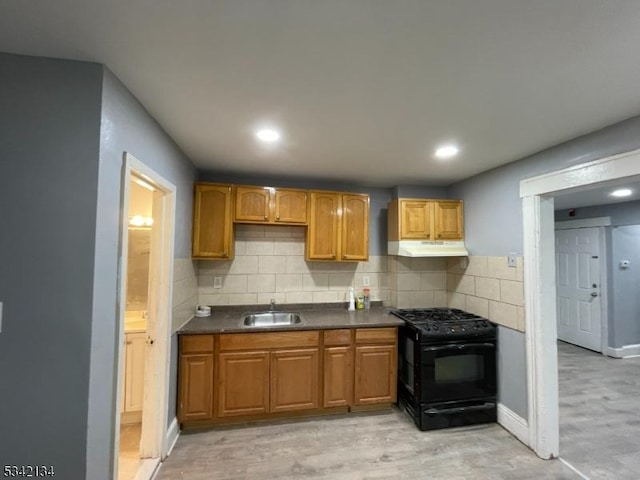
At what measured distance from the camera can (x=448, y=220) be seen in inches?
128

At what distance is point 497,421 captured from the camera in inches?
105

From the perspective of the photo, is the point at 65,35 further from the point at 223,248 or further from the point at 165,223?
the point at 223,248

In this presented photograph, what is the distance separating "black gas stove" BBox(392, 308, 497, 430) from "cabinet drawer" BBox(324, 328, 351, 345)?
608mm

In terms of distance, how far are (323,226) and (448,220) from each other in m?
1.41

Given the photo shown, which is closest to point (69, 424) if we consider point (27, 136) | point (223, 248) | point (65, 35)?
point (27, 136)

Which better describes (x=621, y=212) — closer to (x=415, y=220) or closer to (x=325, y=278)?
(x=415, y=220)

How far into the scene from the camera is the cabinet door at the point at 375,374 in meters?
2.79

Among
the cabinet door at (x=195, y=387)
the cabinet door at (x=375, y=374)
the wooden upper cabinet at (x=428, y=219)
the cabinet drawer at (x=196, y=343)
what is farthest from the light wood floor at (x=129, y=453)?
the wooden upper cabinet at (x=428, y=219)

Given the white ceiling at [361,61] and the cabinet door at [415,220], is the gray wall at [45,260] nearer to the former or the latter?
the white ceiling at [361,61]

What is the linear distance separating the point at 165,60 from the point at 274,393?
2565mm

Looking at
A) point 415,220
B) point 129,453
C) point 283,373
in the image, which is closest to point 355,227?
point 415,220

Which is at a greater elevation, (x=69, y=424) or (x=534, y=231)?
(x=534, y=231)

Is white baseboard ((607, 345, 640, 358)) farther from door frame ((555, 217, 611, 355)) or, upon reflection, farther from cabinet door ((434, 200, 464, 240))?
cabinet door ((434, 200, 464, 240))

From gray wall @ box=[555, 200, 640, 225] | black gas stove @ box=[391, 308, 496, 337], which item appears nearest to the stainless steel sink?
black gas stove @ box=[391, 308, 496, 337]
